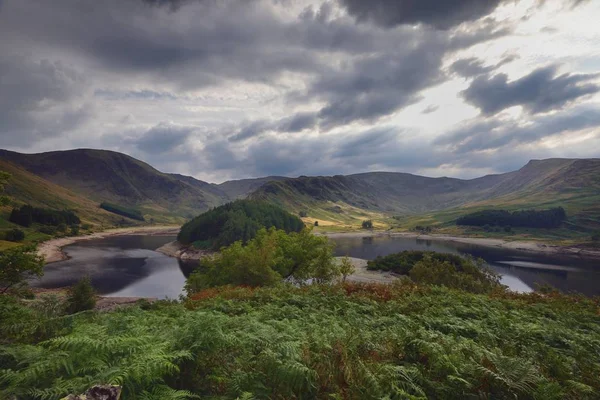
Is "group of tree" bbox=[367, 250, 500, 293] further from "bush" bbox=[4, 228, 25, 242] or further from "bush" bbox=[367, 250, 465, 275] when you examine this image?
"bush" bbox=[4, 228, 25, 242]

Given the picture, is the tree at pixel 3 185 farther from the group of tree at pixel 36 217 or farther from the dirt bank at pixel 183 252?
the group of tree at pixel 36 217

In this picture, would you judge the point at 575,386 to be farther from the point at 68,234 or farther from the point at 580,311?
the point at 68,234

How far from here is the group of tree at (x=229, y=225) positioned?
429ft

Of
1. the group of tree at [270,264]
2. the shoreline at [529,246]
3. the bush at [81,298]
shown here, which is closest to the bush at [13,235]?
the group of tree at [270,264]

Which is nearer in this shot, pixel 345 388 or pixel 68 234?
pixel 345 388

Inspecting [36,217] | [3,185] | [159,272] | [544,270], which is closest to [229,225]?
[159,272]

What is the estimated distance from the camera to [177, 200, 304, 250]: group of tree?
131m

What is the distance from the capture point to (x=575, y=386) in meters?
6.44

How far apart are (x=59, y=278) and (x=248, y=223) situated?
247 ft

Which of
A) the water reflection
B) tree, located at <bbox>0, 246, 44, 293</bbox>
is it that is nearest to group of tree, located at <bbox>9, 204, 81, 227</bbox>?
the water reflection

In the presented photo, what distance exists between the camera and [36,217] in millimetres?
160000

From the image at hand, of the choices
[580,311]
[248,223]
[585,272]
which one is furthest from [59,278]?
[585,272]

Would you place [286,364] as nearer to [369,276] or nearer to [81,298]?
[81,298]

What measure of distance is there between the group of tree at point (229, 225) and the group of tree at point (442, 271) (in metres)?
47.8
